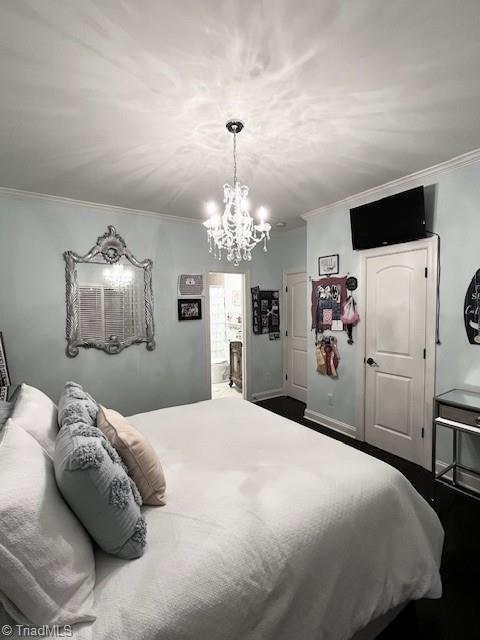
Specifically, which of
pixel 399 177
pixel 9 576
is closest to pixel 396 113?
pixel 399 177

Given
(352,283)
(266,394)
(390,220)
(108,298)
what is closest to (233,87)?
(390,220)

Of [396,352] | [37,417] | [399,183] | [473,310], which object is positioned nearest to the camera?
[37,417]

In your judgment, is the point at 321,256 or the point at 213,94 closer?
the point at 213,94

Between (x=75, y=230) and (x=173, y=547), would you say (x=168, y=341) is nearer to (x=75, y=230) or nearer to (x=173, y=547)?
(x=75, y=230)

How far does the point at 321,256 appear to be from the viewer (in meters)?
3.80

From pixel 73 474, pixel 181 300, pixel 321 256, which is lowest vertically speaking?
pixel 73 474

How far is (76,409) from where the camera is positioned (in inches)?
63.4

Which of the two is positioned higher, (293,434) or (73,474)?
(73,474)

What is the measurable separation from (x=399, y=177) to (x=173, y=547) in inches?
129

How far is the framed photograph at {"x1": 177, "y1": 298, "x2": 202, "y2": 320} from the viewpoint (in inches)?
159

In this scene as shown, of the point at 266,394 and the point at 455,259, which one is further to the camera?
the point at 266,394

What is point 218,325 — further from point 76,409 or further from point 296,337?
point 76,409

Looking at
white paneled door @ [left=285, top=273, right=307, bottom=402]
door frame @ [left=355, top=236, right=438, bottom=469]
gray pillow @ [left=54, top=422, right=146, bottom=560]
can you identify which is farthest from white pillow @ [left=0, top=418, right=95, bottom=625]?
white paneled door @ [left=285, top=273, right=307, bottom=402]

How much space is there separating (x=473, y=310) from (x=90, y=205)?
3.85 meters
